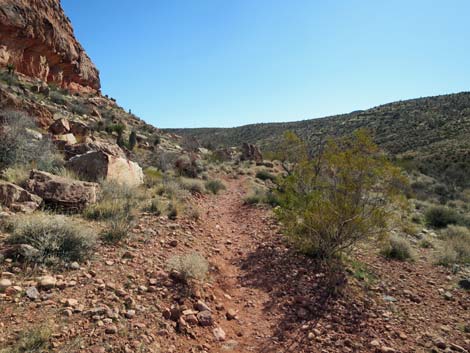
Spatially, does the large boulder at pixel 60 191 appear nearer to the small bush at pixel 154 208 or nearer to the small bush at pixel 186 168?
the small bush at pixel 154 208

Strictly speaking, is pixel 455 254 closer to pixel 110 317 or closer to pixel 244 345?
pixel 244 345

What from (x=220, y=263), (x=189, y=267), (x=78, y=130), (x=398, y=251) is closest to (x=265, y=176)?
(x=78, y=130)

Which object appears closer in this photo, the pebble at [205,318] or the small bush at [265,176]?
the pebble at [205,318]

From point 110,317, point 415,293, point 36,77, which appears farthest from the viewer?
point 36,77

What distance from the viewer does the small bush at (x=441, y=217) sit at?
962 cm

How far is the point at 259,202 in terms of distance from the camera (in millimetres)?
10367

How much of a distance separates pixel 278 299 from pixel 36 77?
93.6ft

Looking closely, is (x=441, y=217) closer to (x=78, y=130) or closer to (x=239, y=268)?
(x=239, y=268)

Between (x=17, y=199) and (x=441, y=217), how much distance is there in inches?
478

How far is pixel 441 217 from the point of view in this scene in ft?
32.1

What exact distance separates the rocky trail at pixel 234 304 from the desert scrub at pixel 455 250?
483mm

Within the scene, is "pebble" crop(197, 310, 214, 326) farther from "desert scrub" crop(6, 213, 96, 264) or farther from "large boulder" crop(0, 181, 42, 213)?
"large boulder" crop(0, 181, 42, 213)

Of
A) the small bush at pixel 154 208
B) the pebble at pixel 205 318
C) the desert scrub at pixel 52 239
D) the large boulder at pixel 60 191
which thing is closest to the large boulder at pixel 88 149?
the small bush at pixel 154 208

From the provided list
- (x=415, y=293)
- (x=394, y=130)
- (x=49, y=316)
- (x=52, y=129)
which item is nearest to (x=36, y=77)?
(x=52, y=129)
